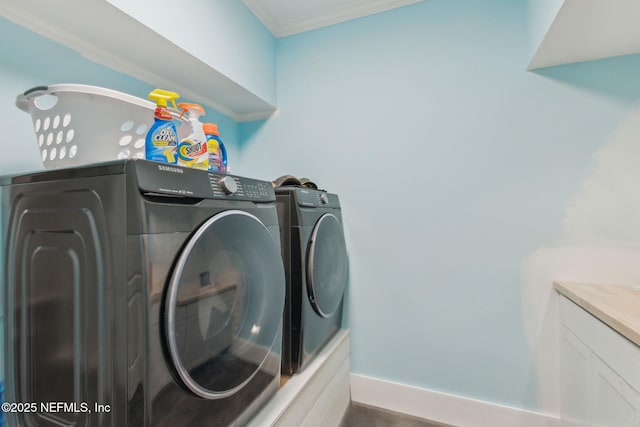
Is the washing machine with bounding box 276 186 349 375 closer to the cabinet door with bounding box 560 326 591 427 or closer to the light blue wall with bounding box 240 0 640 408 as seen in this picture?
the light blue wall with bounding box 240 0 640 408

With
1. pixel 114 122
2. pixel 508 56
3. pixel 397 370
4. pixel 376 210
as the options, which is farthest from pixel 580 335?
pixel 114 122

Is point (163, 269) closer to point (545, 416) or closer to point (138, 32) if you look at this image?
point (138, 32)

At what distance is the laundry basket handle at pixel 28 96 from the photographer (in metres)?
0.87

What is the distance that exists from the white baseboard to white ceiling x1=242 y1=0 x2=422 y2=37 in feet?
7.67

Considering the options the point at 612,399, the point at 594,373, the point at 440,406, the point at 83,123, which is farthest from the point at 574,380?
the point at 83,123

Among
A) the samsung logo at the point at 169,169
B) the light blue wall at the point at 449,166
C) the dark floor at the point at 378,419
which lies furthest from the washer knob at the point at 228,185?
the dark floor at the point at 378,419

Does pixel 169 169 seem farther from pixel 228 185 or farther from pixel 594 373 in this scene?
pixel 594 373

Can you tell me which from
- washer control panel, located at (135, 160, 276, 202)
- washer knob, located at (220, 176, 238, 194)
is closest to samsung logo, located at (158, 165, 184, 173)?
washer control panel, located at (135, 160, 276, 202)

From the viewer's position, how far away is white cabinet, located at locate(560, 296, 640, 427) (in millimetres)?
888

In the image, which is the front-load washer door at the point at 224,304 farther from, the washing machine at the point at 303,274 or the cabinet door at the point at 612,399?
the cabinet door at the point at 612,399

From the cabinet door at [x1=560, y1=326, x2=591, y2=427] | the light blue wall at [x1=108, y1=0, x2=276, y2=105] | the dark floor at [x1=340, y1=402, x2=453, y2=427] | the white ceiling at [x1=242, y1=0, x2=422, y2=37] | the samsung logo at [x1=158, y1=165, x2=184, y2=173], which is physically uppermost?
the white ceiling at [x1=242, y1=0, x2=422, y2=37]

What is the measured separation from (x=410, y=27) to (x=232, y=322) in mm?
1888

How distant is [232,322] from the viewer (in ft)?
2.81

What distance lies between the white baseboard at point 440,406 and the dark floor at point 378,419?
3 cm
